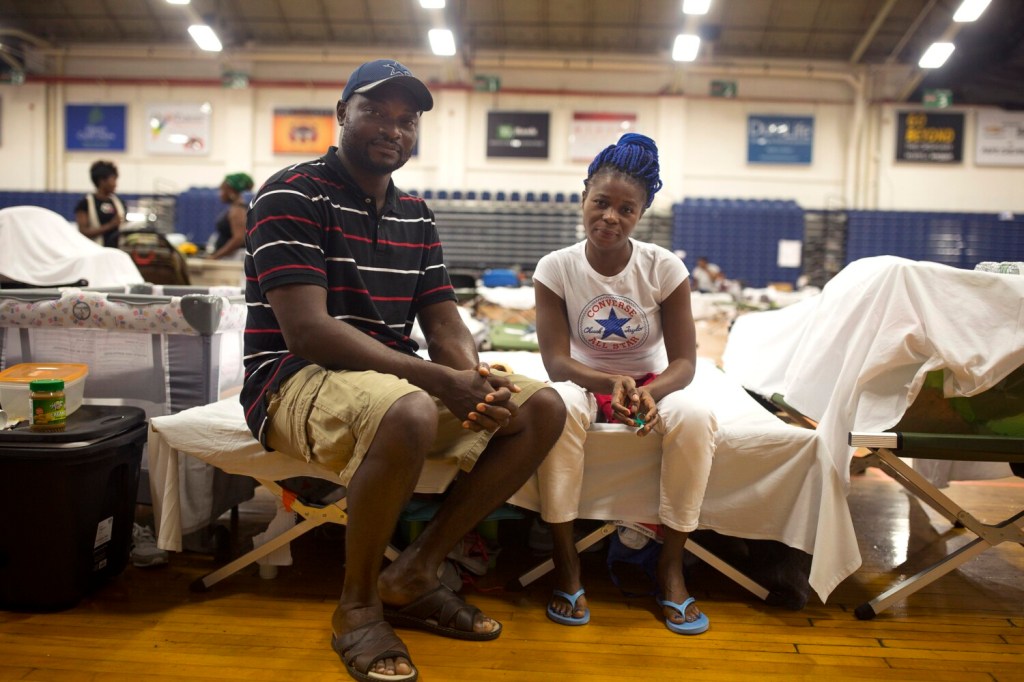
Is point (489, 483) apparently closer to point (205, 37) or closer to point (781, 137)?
point (205, 37)

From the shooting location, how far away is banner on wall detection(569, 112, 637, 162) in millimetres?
11109

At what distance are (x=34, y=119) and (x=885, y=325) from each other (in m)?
13.1

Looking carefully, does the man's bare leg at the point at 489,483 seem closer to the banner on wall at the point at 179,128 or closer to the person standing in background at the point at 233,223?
the person standing in background at the point at 233,223

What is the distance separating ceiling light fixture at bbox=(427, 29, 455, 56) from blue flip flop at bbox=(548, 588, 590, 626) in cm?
909

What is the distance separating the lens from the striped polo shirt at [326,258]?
5.49 ft

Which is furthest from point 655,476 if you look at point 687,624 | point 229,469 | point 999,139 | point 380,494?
point 999,139

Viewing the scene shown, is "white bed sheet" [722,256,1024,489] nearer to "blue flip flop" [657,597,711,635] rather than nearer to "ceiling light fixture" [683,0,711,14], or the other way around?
"blue flip flop" [657,597,711,635]

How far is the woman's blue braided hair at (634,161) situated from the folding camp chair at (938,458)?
35.5 inches

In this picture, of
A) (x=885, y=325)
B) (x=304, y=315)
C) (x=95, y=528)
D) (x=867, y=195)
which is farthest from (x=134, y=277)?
(x=867, y=195)

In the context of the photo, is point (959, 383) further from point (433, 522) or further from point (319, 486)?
point (319, 486)

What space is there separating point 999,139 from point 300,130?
10751 millimetres

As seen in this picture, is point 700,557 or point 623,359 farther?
point 623,359

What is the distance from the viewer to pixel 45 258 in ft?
13.6

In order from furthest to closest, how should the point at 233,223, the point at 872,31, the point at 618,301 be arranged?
the point at 872,31 < the point at 233,223 < the point at 618,301
